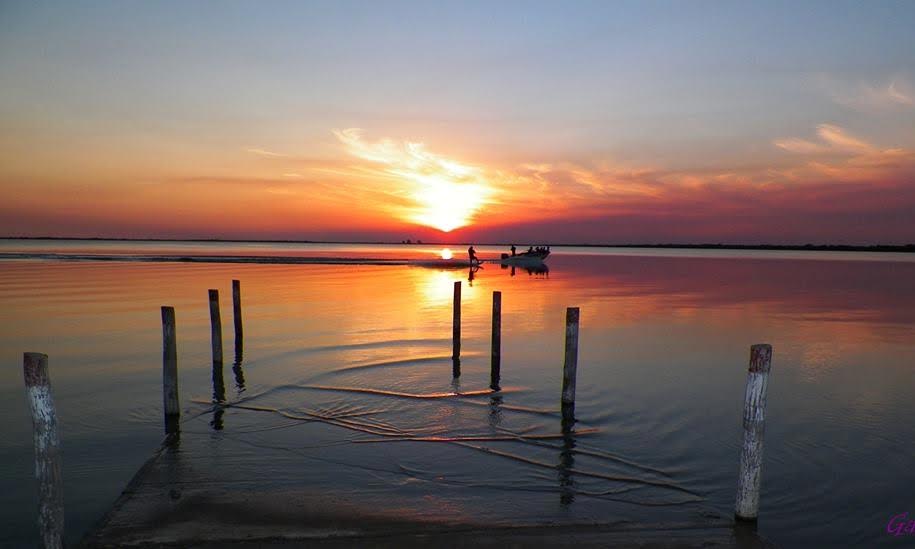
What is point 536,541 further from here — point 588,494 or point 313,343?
point 313,343

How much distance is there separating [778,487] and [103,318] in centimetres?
2686

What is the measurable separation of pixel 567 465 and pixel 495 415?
9.86 ft

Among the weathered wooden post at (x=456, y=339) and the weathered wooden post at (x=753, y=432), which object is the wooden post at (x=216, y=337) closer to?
the weathered wooden post at (x=456, y=339)

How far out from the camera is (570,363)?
12203mm

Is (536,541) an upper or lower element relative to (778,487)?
upper

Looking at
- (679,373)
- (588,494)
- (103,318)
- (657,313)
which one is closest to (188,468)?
(588,494)

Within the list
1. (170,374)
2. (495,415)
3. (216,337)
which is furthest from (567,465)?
(216,337)

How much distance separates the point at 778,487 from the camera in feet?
28.8

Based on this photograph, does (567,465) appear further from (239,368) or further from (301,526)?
(239,368)

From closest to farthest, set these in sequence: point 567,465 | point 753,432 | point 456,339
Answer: point 753,432 < point 567,465 < point 456,339

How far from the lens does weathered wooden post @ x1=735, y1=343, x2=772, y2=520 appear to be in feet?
21.6

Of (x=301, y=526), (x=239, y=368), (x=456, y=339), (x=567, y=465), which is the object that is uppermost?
(x=456, y=339)

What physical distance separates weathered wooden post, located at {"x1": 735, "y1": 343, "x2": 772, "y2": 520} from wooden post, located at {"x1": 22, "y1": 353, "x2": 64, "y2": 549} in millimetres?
7854

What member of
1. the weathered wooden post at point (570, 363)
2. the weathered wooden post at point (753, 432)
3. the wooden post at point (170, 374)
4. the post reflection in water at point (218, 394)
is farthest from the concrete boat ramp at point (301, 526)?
the weathered wooden post at point (570, 363)
